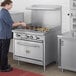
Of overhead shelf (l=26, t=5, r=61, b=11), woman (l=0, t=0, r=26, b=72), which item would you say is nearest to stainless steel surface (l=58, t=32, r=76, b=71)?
overhead shelf (l=26, t=5, r=61, b=11)

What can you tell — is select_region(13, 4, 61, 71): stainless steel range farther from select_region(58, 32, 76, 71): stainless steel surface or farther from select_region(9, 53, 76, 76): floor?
select_region(58, 32, 76, 71): stainless steel surface

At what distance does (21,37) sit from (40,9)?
2.33 ft

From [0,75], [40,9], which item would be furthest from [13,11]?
[0,75]

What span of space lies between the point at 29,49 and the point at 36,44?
206mm

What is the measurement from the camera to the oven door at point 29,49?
3789mm

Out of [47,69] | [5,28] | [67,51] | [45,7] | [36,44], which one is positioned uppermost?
[45,7]

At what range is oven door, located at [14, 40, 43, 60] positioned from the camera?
12.4 ft

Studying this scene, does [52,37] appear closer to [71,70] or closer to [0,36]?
[71,70]

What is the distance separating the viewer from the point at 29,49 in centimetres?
392

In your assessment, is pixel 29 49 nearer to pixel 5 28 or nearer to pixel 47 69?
pixel 47 69

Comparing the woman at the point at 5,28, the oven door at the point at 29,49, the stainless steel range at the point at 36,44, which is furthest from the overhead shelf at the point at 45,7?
the oven door at the point at 29,49

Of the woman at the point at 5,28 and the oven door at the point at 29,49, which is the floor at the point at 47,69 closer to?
the oven door at the point at 29,49

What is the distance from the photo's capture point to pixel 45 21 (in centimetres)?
428

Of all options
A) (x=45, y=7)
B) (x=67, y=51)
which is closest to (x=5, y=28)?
(x=45, y=7)
